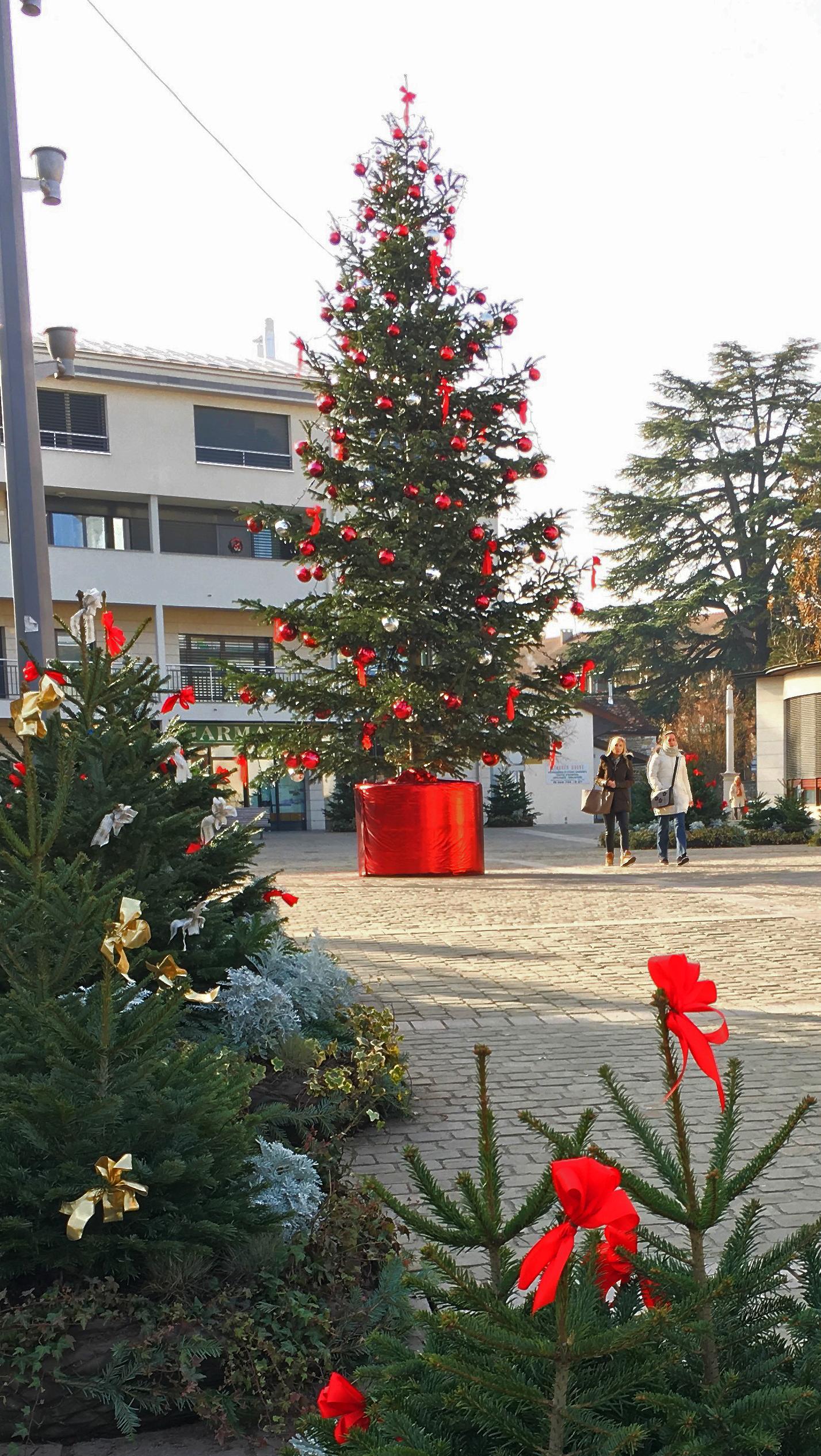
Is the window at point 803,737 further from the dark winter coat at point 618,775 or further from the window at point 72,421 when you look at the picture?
the window at point 72,421

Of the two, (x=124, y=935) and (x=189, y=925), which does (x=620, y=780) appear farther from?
(x=124, y=935)

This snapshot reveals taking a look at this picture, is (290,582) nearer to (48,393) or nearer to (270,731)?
(48,393)

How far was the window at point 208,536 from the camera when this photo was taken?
127 feet

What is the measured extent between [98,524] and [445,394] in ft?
79.0

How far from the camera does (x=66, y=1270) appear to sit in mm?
2959

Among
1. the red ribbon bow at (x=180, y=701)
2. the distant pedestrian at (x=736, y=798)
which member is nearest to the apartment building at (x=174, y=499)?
the distant pedestrian at (x=736, y=798)

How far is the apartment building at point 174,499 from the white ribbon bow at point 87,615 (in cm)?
2997

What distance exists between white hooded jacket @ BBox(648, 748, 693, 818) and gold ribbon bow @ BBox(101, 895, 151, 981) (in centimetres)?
1495

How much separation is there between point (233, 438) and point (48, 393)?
5741 millimetres

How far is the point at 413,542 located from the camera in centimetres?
1576

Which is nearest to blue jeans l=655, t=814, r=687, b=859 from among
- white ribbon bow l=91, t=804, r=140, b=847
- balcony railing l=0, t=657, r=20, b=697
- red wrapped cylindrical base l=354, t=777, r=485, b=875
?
red wrapped cylindrical base l=354, t=777, r=485, b=875

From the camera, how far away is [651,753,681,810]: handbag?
56.0ft

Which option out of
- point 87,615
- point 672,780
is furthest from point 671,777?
point 87,615

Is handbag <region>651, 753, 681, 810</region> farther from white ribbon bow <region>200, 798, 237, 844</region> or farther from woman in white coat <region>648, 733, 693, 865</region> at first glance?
white ribbon bow <region>200, 798, 237, 844</region>
